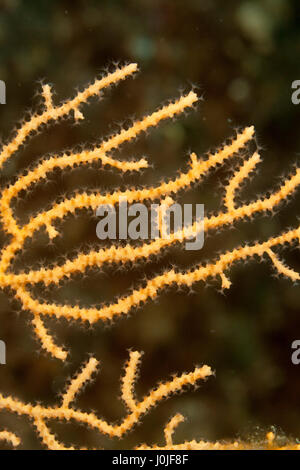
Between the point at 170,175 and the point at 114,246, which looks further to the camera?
the point at 170,175

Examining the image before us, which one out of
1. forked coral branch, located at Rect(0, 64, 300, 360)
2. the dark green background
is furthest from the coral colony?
the dark green background

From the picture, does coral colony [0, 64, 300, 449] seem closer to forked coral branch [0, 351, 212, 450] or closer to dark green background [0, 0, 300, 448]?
forked coral branch [0, 351, 212, 450]

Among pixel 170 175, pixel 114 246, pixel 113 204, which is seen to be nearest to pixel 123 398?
pixel 114 246

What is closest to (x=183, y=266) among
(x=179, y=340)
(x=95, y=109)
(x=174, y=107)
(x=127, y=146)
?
(x=179, y=340)

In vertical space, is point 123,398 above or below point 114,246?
below

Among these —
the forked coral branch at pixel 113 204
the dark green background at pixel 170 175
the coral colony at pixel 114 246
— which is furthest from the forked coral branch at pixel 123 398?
the dark green background at pixel 170 175

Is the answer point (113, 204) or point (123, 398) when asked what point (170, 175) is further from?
point (123, 398)

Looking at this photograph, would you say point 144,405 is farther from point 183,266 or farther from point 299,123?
point 299,123

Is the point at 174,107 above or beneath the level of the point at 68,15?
beneath
